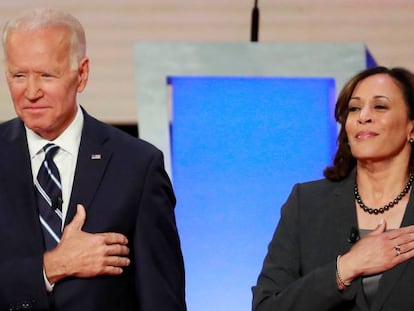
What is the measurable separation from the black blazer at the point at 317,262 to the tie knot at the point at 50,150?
2.63 ft

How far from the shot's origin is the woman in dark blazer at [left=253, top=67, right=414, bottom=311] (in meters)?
3.67

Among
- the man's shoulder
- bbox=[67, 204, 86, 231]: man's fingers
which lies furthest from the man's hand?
the man's shoulder

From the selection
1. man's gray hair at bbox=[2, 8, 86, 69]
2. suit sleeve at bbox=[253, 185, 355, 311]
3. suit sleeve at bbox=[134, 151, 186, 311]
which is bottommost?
suit sleeve at bbox=[253, 185, 355, 311]

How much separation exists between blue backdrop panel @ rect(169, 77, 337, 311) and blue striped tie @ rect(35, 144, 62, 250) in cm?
108

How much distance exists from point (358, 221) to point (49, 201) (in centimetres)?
102

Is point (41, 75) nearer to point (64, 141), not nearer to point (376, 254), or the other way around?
point (64, 141)

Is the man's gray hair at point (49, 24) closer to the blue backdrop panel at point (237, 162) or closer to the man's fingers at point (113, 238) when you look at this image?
the man's fingers at point (113, 238)

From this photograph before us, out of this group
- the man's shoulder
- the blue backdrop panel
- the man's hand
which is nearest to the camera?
the man's hand

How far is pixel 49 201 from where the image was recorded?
3.38 m

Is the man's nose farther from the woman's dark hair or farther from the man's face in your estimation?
the woman's dark hair

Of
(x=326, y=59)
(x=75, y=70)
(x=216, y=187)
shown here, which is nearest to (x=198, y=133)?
(x=216, y=187)

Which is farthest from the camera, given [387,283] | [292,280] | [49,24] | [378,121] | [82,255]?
[378,121]

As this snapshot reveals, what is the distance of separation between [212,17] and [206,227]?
1.77 m

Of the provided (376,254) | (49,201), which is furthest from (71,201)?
(376,254)
